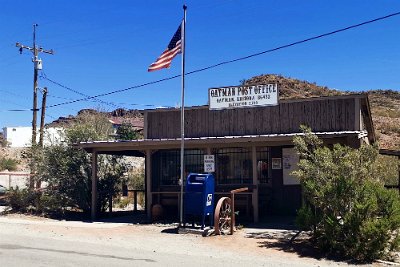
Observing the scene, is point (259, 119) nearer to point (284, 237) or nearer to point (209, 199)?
point (209, 199)

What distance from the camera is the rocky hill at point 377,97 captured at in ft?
155

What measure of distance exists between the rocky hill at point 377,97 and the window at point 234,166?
29.1 metres

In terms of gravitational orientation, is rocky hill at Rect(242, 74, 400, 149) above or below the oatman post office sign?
above

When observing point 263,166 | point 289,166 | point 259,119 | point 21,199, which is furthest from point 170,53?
point 21,199

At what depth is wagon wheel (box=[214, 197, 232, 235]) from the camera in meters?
13.4

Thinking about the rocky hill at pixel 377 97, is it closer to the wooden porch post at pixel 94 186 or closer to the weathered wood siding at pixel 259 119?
the weathered wood siding at pixel 259 119

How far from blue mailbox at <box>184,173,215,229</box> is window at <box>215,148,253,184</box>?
3.73 metres

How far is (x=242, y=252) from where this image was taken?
11.1 metres

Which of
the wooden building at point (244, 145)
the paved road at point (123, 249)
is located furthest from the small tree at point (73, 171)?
the paved road at point (123, 249)

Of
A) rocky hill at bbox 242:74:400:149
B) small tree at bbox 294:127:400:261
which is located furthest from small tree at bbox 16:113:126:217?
rocky hill at bbox 242:74:400:149

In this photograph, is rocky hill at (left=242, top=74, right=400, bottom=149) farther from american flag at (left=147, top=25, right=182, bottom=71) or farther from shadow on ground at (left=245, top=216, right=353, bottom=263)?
american flag at (left=147, top=25, right=182, bottom=71)

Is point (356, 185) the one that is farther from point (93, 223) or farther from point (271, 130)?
point (93, 223)

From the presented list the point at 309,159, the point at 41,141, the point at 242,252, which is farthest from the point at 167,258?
the point at 41,141

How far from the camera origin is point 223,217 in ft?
45.9
